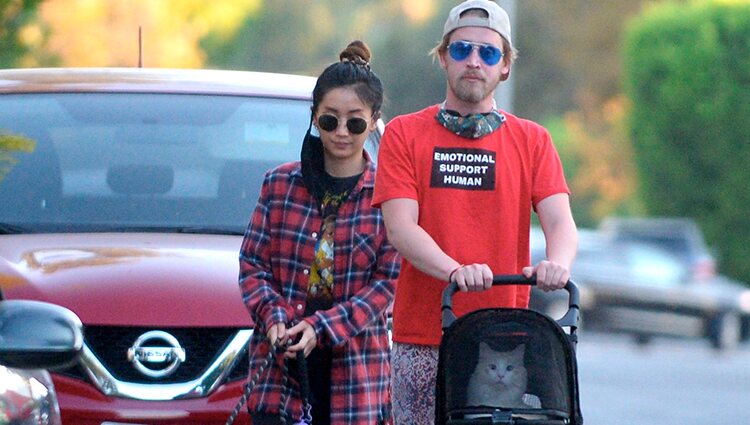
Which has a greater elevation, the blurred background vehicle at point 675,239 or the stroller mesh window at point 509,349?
the blurred background vehicle at point 675,239

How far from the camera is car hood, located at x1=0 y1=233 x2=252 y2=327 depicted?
5324mm

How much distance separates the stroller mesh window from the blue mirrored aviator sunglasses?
721 mm

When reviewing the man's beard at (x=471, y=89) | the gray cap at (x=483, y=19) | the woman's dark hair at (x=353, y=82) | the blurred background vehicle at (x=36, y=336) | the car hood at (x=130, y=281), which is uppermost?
the gray cap at (x=483, y=19)

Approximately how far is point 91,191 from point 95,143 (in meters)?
0.24

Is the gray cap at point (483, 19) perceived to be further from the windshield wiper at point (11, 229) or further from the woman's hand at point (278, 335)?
the windshield wiper at point (11, 229)

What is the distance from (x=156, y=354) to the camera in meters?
5.30

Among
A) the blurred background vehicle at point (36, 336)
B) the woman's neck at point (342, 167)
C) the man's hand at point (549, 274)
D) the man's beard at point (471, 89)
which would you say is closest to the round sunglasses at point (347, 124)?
the woman's neck at point (342, 167)

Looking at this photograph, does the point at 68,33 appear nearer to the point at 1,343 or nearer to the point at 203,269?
the point at 203,269

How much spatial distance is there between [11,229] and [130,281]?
829 millimetres

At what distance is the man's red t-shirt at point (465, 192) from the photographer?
4750 millimetres

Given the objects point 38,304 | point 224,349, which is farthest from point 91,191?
point 38,304

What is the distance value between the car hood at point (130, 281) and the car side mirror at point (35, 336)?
2.04 m

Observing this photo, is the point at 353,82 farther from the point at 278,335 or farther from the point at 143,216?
the point at 143,216

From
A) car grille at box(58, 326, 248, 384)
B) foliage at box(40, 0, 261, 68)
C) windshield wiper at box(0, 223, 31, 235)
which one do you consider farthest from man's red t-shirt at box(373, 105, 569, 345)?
foliage at box(40, 0, 261, 68)
